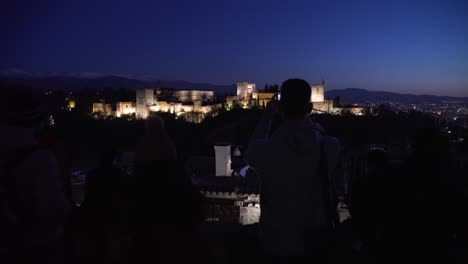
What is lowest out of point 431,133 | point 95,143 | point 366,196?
point 95,143

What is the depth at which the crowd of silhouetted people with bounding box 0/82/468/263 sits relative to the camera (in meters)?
1.74

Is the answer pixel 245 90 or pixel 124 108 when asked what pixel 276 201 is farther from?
pixel 245 90

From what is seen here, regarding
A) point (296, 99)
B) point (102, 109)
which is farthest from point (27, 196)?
point (102, 109)

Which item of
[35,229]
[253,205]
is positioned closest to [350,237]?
[35,229]

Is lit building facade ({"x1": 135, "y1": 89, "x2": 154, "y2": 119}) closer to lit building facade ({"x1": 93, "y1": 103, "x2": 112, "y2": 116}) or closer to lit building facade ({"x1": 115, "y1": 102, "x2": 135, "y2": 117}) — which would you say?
lit building facade ({"x1": 115, "y1": 102, "x2": 135, "y2": 117})

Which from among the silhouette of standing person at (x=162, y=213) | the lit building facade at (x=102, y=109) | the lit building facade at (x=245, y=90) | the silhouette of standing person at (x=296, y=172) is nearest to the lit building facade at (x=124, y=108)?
the lit building facade at (x=102, y=109)

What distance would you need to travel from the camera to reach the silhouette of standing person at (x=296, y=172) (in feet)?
6.09

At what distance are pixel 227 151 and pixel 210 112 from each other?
139ft

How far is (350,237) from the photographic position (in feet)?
6.52

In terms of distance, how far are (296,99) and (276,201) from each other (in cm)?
51

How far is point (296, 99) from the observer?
1888 millimetres

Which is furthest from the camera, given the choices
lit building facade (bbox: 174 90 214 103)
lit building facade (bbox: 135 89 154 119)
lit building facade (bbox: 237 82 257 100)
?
lit building facade (bbox: 174 90 214 103)

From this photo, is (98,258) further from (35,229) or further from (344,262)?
(344,262)

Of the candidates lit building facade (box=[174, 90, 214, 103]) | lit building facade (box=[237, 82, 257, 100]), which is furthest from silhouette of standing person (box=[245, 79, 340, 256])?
lit building facade (box=[174, 90, 214, 103])
